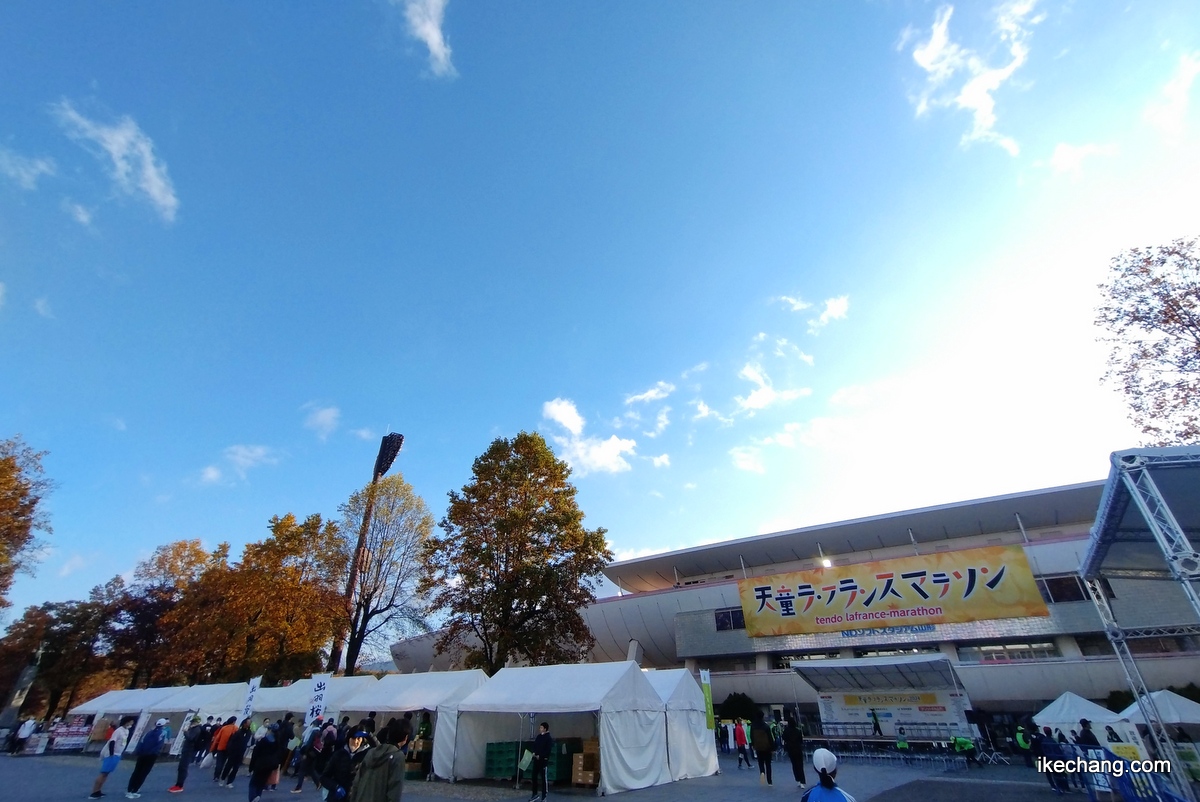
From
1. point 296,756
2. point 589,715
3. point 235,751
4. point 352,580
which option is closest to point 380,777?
point 235,751

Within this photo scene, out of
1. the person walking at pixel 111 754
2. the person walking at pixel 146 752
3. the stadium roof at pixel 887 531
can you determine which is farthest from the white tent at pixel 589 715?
the stadium roof at pixel 887 531

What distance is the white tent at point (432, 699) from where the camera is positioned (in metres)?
14.9

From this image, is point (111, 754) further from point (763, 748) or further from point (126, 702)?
point (126, 702)

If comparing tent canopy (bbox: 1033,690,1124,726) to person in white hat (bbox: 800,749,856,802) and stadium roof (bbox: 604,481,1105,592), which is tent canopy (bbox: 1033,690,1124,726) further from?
stadium roof (bbox: 604,481,1105,592)

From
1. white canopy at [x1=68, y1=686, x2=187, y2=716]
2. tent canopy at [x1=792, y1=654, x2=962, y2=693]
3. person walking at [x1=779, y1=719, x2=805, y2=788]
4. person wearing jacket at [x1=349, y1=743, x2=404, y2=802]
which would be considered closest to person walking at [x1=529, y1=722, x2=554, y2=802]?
person walking at [x1=779, y1=719, x2=805, y2=788]

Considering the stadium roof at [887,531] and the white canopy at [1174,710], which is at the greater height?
the stadium roof at [887,531]

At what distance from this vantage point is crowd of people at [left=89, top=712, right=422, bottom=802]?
220 inches

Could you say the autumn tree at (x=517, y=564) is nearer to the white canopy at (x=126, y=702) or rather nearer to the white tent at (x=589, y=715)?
the white tent at (x=589, y=715)

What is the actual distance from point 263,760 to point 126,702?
21201 mm

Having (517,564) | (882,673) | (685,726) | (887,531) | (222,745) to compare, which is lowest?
(222,745)

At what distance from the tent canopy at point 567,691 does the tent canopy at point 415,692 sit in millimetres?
962

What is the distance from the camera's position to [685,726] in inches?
594

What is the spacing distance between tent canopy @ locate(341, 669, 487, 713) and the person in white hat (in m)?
13.7

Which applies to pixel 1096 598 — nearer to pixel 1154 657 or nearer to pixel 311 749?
pixel 311 749
